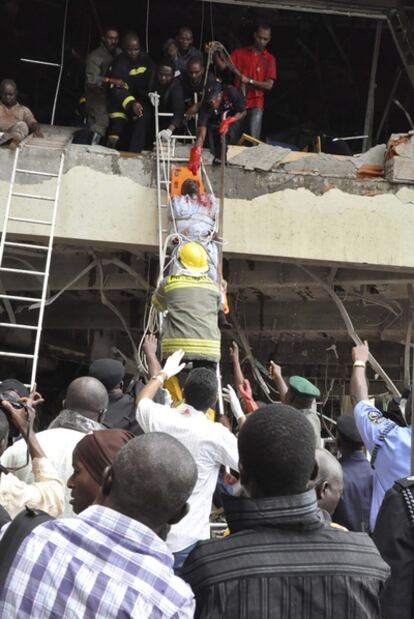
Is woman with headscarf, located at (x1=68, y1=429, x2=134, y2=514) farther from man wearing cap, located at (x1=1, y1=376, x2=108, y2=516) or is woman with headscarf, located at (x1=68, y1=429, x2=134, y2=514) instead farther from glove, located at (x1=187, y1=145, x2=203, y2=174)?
glove, located at (x1=187, y1=145, x2=203, y2=174)

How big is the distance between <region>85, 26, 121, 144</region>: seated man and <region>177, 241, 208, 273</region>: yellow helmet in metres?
3.13

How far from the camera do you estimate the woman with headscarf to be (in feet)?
9.93

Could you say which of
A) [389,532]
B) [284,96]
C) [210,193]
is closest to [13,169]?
[210,193]

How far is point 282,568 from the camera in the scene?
2.47 m

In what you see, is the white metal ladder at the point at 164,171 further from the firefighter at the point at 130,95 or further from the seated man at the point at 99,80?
the seated man at the point at 99,80

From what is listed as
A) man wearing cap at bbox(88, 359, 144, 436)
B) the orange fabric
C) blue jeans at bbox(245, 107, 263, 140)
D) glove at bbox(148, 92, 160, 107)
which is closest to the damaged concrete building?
the orange fabric

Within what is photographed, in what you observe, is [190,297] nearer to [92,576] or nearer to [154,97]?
[154,97]

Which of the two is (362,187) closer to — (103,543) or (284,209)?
(284,209)

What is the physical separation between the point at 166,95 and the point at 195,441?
24.2ft

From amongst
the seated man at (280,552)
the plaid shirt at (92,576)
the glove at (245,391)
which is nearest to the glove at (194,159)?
the glove at (245,391)

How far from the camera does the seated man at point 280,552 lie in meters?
2.44

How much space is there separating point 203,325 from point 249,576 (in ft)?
18.2

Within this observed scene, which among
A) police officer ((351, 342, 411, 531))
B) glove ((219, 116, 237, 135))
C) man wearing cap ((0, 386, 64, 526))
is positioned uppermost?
glove ((219, 116, 237, 135))

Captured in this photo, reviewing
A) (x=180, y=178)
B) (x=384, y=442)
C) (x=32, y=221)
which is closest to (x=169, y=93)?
(x=180, y=178)
